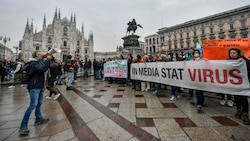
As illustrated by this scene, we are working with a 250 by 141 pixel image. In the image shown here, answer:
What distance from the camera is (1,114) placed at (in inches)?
140

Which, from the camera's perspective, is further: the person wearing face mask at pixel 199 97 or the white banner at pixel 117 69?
the white banner at pixel 117 69

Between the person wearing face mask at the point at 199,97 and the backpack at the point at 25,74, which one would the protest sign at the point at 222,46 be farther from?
the backpack at the point at 25,74

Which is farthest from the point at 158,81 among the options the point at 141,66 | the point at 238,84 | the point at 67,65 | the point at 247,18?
the point at 247,18

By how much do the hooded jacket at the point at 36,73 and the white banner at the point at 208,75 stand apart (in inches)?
166

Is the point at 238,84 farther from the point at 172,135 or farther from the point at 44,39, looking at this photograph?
the point at 44,39

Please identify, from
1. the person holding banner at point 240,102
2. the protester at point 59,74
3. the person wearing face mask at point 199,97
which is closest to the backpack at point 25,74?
the protester at point 59,74

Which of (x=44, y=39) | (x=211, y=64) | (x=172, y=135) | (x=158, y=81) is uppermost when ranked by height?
(x=44, y=39)

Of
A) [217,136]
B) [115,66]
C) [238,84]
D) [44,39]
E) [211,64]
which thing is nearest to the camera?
[217,136]

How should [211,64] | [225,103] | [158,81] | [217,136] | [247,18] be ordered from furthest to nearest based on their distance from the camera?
1. [247,18]
2. [158,81]
3. [225,103]
4. [211,64]
5. [217,136]

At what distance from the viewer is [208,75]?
137 inches

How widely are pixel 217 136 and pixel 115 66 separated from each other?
24.2 ft

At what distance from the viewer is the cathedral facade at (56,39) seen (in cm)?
4447

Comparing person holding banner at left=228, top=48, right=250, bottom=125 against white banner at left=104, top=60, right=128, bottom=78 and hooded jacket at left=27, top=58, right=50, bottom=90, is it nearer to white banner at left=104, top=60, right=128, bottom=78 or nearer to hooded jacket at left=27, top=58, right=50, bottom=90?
hooded jacket at left=27, top=58, right=50, bottom=90

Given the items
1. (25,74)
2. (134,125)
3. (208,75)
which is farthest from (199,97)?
(25,74)
